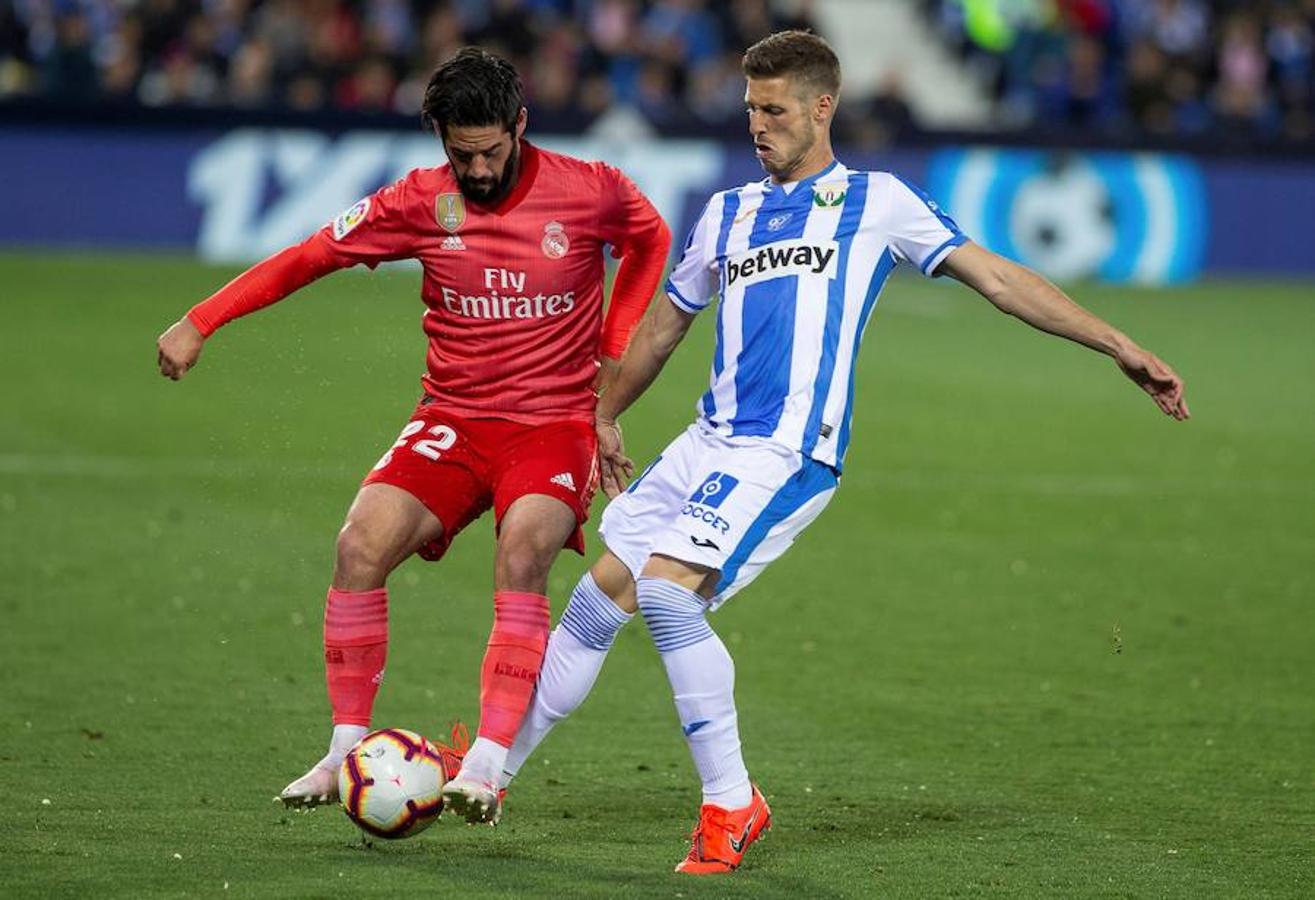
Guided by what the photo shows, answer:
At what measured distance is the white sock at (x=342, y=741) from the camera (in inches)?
233

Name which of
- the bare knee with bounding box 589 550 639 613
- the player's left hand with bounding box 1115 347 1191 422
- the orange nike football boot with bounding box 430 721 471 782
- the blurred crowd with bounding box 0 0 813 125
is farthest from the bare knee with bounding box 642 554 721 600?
the blurred crowd with bounding box 0 0 813 125

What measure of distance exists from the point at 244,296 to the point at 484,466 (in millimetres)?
807

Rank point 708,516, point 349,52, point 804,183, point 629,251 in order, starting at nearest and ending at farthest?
point 708,516 → point 804,183 → point 629,251 → point 349,52

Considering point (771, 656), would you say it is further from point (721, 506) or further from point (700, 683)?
point (721, 506)

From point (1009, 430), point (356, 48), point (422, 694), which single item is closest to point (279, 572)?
point (422, 694)

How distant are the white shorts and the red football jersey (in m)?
0.61

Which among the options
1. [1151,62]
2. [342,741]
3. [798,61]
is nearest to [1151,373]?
[798,61]

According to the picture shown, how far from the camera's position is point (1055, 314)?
5602 mm

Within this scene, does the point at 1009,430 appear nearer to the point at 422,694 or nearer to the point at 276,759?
the point at 422,694

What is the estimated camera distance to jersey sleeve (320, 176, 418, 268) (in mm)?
6207

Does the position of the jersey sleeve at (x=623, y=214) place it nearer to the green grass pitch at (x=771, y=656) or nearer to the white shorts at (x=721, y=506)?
the white shorts at (x=721, y=506)

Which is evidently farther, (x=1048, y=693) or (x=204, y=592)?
(x=204, y=592)

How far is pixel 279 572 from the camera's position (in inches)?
375

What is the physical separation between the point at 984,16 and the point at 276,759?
73.7 feet
